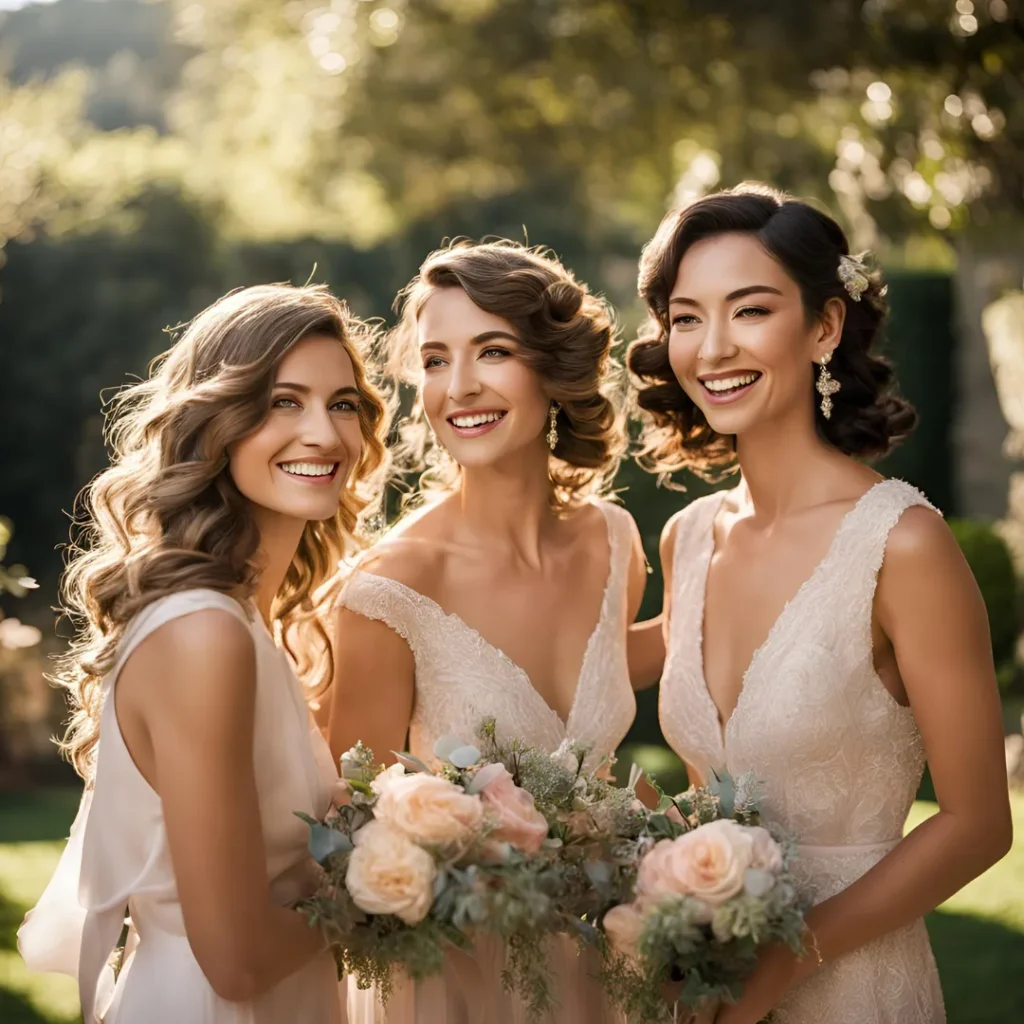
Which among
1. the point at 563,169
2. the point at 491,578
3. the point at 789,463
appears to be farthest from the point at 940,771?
the point at 563,169

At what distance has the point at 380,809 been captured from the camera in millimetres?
2676

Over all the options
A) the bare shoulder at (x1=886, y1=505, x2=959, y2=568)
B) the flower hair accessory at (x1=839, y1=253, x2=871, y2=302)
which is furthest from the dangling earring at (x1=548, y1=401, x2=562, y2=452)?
the bare shoulder at (x1=886, y1=505, x2=959, y2=568)

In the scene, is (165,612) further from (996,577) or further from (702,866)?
(996,577)

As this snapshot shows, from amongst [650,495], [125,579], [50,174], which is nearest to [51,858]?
[650,495]

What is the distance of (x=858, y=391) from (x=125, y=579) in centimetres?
195

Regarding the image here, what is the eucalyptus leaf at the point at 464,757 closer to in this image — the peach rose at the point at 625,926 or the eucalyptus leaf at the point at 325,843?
the eucalyptus leaf at the point at 325,843

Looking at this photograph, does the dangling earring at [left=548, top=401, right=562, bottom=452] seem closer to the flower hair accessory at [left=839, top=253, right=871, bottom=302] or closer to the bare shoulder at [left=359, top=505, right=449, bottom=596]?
the bare shoulder at [left=359, top=505, right=449, bottom=596]

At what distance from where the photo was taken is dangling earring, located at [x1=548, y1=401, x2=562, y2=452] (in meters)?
4.02

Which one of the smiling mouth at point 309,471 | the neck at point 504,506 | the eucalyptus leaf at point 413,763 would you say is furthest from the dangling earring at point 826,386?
the eucalyptus leaf at point 413,763

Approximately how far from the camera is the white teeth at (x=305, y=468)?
3.05 metres

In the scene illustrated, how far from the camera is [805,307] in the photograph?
3447 mm

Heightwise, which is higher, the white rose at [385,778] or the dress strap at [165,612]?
the dress strap at [165,612]

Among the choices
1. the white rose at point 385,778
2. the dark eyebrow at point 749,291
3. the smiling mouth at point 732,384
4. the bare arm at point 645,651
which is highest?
the dark eyebrow at point 749,291

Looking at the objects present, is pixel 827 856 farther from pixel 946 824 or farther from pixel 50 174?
pixel 50 174
